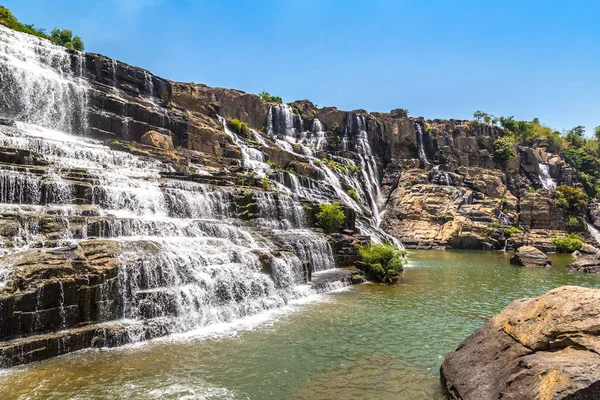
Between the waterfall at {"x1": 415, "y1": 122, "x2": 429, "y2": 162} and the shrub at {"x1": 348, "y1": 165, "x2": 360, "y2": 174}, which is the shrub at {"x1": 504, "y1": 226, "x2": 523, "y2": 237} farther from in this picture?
the waterfall at {"x1": 415, "y1": 122, "x2": 429, "y2": 162}

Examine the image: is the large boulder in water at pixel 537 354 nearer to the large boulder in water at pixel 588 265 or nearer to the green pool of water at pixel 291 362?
the green pool of water at pixel 291 362

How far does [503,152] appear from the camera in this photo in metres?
67.0

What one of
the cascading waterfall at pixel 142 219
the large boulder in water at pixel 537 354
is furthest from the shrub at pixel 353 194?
the large boulder in water at pixel 537 354

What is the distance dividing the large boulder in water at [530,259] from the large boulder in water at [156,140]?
108ft

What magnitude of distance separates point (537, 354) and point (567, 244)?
46206 mm

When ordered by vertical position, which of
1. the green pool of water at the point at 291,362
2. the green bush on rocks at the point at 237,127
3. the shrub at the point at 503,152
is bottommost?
the green pool of water at the point at 291,362

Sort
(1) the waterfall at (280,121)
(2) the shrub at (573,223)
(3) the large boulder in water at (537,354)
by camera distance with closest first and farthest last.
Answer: (3) the large boulder in water at (537,354)
(2) the shrub at (573,223)
(1) the waterfall at (280,121)

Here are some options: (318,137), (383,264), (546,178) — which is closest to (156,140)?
(383,264)

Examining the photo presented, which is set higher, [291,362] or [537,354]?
[537,354]

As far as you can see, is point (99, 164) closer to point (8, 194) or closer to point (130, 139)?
Answer: point (8, 194)

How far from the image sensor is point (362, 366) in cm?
937

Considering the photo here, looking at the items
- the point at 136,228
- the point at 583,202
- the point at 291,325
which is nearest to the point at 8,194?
the point at 136,228

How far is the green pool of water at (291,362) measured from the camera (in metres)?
Answer: 7.92

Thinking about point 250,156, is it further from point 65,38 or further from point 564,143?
point 564,143
